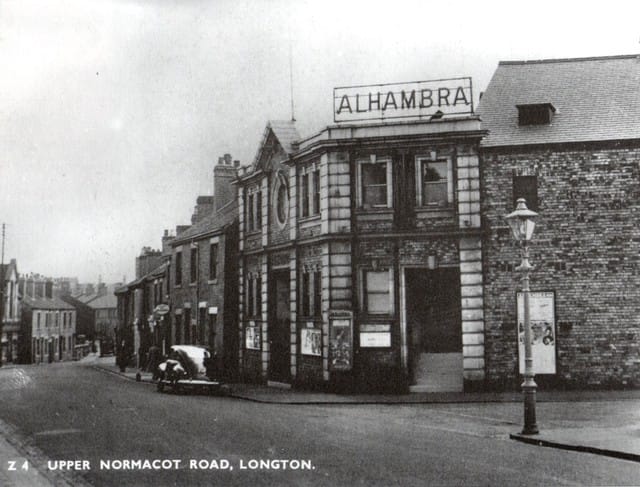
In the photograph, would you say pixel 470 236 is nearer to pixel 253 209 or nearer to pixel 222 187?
pixel 253 209

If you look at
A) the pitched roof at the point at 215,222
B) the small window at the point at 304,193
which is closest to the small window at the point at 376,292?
the small window at the point at 304,193

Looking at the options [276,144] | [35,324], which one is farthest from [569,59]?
[35,324]

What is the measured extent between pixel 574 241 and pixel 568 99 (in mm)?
5240

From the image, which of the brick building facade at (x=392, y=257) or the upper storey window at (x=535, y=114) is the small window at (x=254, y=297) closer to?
the brick building facade at (x=392, y=257)

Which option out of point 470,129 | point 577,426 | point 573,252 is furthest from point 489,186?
point 577,426

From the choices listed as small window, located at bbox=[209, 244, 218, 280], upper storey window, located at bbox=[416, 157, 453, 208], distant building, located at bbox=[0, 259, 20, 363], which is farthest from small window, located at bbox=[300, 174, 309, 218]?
distant building, located at bbox=[0, 259, 20, 363]

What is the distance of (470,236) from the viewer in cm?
2223

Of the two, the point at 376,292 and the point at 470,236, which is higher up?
the point at 470,236

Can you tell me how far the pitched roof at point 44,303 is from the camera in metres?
68.3

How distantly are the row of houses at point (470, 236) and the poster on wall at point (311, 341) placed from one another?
71 mm

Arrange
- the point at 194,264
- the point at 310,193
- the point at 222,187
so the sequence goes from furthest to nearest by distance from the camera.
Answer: the point at 222,187 → the point at 194,264 → the point at 310,193

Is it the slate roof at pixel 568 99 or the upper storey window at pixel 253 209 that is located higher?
the slate roof at pixel 568 99

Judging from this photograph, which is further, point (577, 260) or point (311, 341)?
point (311, 341)

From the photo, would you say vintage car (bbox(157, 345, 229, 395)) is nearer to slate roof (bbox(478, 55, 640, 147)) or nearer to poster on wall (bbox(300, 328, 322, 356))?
poster on wall (bbox(300, 328, 322, 356))
